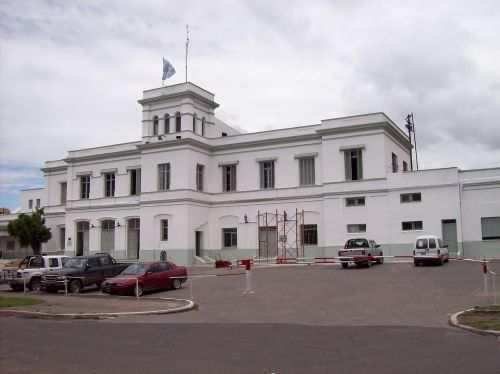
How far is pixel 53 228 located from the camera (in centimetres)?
5584

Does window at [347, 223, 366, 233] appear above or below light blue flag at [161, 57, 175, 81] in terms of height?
below

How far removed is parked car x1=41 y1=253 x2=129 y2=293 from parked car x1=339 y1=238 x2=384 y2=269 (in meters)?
12.8

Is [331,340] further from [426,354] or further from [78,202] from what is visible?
[78,202]

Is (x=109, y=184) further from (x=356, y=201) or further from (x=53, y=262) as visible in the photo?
(x=53, y=262)

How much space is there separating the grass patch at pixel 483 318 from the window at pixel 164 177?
3266 cm

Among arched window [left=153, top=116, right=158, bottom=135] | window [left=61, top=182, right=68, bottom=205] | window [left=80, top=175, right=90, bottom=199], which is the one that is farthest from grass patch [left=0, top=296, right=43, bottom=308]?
window [left=61, top=182, right=68, bottom=205]

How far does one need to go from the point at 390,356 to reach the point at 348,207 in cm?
3047

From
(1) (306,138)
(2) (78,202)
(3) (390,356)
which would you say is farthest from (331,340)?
(2) (78,202)

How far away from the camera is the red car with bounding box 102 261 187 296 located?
72.5 ft

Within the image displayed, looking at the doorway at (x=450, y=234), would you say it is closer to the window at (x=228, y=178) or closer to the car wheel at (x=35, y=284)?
the window at (x=228, y=178)

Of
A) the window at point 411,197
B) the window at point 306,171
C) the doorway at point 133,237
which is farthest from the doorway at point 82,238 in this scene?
the window at point 411,197

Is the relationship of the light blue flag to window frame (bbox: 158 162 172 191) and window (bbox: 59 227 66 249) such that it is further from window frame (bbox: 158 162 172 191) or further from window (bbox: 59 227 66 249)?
window (bbox: 59 227 66 249)

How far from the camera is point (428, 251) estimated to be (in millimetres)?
31203

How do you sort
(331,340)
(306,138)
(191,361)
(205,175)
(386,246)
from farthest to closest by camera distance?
(205,175), (306,138), (386,246), (331,340), (191,361)
